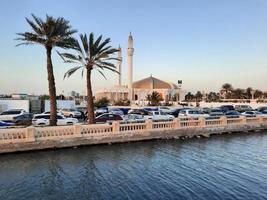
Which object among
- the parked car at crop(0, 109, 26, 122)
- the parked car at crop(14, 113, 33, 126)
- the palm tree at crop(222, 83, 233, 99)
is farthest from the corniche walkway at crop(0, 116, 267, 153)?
the palm tree at crop(222, 83, 233, 99)

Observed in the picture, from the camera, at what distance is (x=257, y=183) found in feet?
42.7

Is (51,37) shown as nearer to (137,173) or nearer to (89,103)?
(89,103)

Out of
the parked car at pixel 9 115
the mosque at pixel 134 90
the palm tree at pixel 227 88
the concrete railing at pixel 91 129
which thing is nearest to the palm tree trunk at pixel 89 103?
the concrete railing at pixel 91 129

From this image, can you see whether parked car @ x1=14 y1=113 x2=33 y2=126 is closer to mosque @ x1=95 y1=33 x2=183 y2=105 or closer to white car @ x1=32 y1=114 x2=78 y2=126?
white car @ x1=32 y1=114 x2=78 y2=126

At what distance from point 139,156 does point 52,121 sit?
1027 centimetres

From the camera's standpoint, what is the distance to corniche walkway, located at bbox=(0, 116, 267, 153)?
19141 millimetres

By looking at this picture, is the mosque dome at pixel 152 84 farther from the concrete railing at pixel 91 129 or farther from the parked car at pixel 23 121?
the parked car at pixel 23 121

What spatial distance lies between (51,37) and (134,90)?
A: 9424cm

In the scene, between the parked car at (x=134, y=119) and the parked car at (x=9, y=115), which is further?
the parked car at (x=9, y=115)

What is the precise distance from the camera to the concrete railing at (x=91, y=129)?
62.8 ft

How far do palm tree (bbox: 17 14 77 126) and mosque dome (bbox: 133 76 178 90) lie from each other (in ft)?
374

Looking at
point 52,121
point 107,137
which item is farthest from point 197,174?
point 52,121

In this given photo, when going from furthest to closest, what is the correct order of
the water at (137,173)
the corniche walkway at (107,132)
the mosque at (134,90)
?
the mosque at (134,90), the corniche walkway at (107,132), the water at (137,173)

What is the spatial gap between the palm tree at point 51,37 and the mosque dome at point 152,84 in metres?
114
